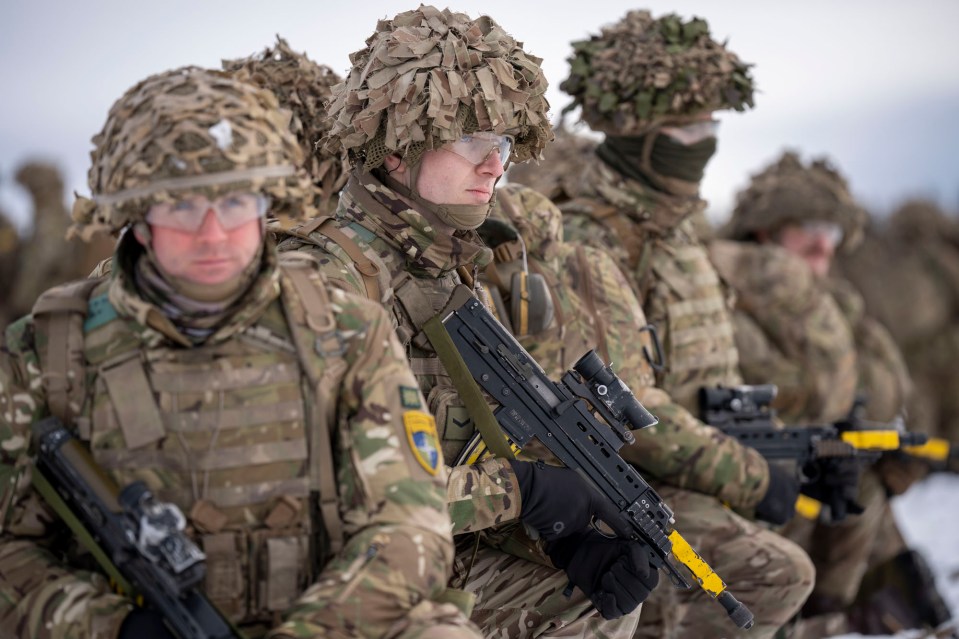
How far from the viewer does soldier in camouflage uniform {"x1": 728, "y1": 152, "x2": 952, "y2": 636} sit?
290 inches

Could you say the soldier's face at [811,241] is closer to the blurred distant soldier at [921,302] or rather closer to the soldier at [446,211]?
the soldier at [446,211]

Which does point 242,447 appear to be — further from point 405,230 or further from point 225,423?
point 405,230

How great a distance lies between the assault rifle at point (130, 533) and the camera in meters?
2.53

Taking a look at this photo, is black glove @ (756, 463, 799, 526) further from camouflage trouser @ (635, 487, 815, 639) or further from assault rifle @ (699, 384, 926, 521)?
assault rifle @ (699, 384, 926, 521)

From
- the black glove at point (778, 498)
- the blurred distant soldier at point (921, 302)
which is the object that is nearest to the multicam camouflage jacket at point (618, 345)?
the black glove at point (778, 498)

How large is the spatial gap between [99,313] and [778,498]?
3.09 metres

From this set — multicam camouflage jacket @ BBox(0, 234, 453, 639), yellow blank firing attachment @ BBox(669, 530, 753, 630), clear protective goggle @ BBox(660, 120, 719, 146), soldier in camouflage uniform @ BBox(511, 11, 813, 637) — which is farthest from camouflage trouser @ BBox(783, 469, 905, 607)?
multicam camouflage jacket @ BBox(0, 234, 453, 639)

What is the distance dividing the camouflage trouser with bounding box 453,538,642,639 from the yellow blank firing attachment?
297mm

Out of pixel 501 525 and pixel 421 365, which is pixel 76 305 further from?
pixel 501 525

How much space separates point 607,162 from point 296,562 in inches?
135

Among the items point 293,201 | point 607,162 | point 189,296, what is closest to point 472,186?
point 293,201

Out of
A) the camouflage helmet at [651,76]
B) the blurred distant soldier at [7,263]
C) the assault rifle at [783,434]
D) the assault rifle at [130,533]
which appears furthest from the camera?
the blurred distant soldier at [7,263]

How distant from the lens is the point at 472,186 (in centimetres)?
372

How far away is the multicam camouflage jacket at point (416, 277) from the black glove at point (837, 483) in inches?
93.4
